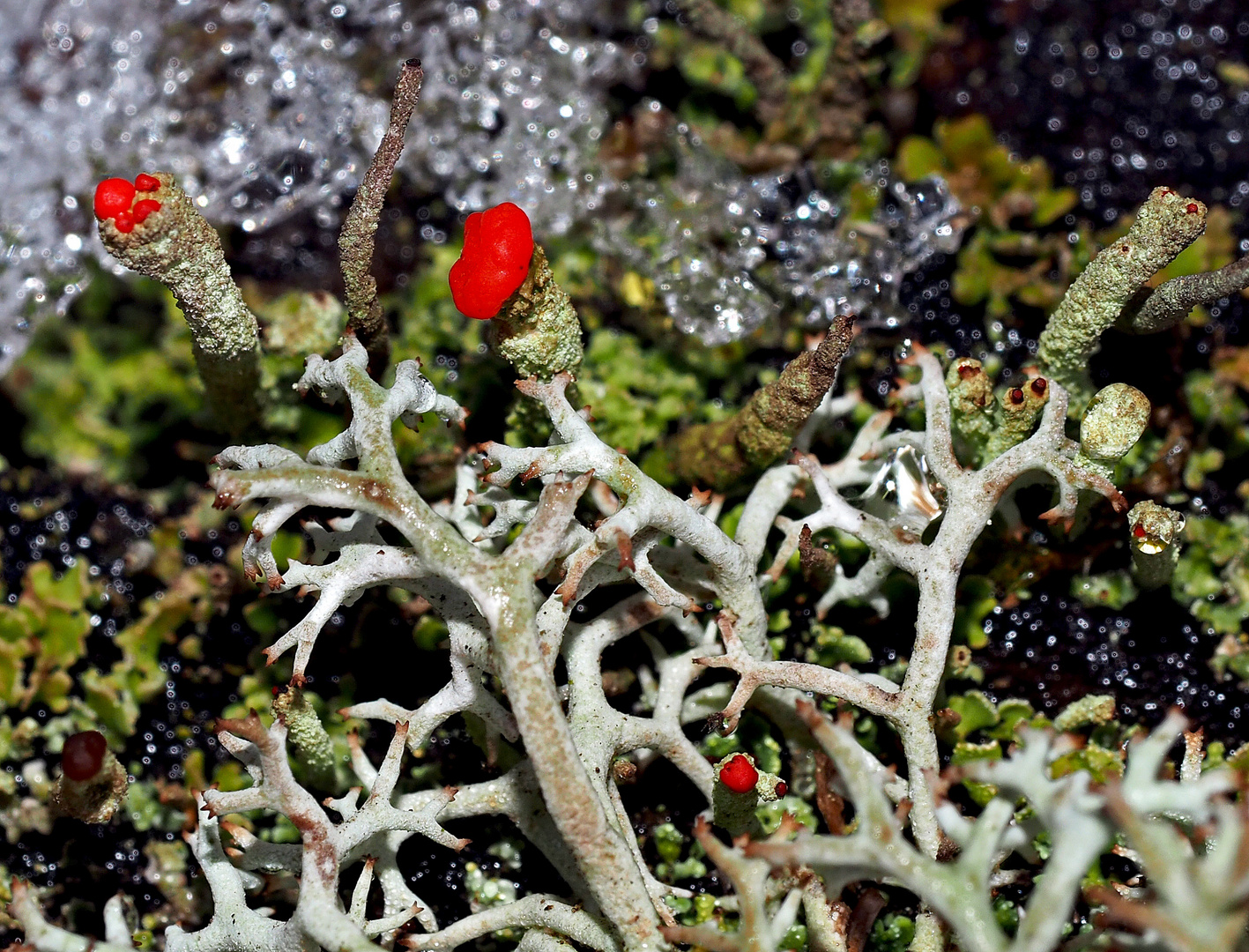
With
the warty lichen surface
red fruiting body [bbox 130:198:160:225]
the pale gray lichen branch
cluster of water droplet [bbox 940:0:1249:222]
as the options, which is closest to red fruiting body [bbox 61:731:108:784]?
the warty lichen surface

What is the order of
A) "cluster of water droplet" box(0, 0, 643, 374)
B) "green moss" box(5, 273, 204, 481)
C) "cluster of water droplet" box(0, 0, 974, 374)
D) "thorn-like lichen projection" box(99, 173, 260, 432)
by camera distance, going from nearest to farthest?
1. "thorn-like lichen projection" box(99, 173, 260, 432)
2. "cluster of water droplet" box(0, 0, 974, 374)
3. "cluster of water droplet" box(0, 0, 643, 374)
4. "green moss" box(5, 273, 204, 481)

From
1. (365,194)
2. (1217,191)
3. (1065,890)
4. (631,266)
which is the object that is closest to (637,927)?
(1065,890)

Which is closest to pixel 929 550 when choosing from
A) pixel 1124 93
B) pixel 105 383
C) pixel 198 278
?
pixel 198 278

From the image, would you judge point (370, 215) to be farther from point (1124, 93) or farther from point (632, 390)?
point (1124, 93)

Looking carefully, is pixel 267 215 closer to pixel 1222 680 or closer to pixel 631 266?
pixel 631 266

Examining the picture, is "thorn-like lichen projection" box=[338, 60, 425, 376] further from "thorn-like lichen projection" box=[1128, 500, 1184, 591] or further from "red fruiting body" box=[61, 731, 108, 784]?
"thorn-like lichen projection" box=[1128, 500, 1184, 591]

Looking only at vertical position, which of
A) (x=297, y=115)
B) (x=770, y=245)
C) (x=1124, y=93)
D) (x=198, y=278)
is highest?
(x=1124, y=93)

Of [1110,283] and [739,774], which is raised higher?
[1110,283]

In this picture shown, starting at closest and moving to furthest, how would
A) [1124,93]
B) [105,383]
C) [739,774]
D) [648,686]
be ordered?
[739,774]
[648,686]
[1124,93]
[105,383]
